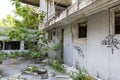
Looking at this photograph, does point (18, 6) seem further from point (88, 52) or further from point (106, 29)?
point (106, 29)

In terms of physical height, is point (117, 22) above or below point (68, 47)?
above

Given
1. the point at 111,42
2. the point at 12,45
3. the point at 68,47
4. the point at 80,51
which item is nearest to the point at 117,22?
the point at 111,42

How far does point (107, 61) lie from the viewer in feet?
22.9

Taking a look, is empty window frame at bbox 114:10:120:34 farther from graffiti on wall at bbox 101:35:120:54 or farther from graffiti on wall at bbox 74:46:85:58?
graffiti on wall at bbox 74:46:85:58

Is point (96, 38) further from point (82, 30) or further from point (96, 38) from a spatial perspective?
point (82, 30)

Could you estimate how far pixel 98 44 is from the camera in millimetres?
7723

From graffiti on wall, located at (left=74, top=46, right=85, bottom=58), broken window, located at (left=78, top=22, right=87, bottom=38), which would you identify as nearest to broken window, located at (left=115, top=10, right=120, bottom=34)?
broken window, located at (left=78, top=22, right=87, bottom=38)

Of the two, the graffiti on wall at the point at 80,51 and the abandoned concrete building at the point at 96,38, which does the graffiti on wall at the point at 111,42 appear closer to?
the abandoned concrete building at the point at 96,38

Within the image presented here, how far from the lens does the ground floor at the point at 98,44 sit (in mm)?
6625

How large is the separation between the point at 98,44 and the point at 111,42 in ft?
3.33

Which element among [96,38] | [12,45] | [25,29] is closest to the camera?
[96,38]

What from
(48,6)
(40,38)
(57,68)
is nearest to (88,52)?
(57,68)

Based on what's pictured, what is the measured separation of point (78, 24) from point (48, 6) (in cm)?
774

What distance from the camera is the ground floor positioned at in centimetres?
662
